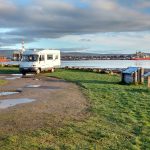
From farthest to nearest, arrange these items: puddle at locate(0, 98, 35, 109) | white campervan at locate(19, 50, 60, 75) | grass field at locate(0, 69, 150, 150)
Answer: white campervan at locate(19, 50, 60, 75), puddle at locate(0, 98, 35, 109), grass field at locate(0, 69, 150, 150)

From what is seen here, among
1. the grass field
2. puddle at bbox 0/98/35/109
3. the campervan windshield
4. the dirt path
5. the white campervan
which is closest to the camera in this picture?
the grass field

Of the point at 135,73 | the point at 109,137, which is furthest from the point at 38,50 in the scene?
the point at 109,137

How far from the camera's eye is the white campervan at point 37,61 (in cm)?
4022

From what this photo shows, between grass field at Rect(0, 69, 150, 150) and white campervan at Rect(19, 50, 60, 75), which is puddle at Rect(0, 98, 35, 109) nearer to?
grass field at Rect(0, 69, 150, 150)

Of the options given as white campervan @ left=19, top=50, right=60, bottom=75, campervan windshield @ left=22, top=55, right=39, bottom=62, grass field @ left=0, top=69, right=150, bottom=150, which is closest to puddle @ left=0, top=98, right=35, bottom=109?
grass field @ left=0, top=69, right=150, bottom=150

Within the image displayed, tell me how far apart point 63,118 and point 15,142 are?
324 centimetres

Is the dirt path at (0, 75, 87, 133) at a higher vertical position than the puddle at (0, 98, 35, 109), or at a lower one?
higher

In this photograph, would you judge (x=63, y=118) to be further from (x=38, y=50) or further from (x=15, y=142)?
(x=38, y=50)

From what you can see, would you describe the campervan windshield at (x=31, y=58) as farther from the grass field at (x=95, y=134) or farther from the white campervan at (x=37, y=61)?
the grass field at (x=95, y=134)

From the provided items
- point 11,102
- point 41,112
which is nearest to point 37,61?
point 11,102

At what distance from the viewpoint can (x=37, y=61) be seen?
41.1 meters

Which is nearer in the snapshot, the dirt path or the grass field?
the grass field

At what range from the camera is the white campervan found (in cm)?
4022

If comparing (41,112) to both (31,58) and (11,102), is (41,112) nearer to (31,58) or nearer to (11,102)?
(11,102)
